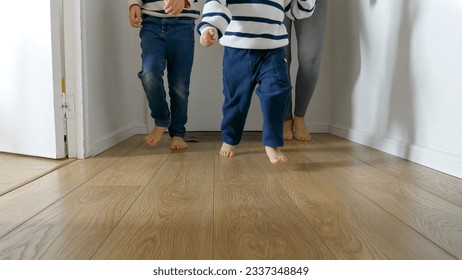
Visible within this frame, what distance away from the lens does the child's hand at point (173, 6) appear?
5.35ft

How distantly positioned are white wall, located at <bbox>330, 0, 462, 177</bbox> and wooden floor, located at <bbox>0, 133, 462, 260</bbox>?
12 cm

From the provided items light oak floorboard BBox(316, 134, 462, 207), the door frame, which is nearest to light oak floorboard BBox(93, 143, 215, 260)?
the door frame

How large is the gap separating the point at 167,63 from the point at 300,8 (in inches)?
23.5

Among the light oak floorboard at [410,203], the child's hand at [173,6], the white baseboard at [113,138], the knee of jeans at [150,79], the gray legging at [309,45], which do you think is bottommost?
the white baseboard at [113,138]

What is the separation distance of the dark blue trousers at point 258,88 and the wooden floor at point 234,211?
14 cm

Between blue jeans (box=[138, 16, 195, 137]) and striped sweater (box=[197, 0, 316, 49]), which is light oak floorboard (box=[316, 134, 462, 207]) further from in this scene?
blue jeans (box=[138, 16, 195, 137])

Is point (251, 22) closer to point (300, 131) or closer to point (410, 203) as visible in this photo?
point (300, 131)

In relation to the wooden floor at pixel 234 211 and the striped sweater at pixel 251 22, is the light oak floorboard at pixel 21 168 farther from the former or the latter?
the striped sweater at pixel 251 22

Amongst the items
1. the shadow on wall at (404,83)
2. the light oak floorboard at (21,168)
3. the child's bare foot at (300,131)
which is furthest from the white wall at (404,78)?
the light oak floorboard at (21,168)

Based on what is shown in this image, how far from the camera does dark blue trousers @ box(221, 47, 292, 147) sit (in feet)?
4.74

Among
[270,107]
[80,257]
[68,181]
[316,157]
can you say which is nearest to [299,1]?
[270,107]

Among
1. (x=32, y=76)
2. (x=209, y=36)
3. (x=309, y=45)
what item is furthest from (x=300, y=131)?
(x=32, y=76)

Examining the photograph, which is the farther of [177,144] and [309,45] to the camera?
[309,45]

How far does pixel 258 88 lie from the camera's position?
151 centimetres
